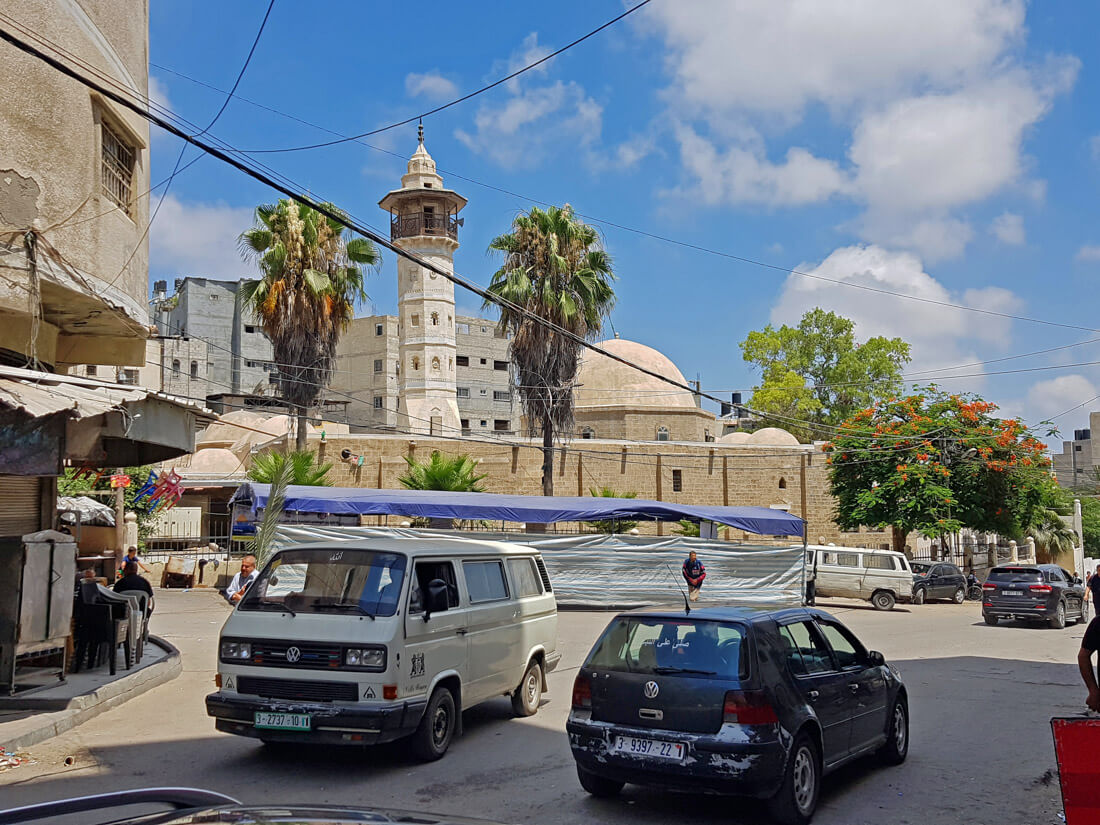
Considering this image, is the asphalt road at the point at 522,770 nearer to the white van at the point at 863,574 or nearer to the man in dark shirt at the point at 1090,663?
the man in dark shirt at the point at 1090,663

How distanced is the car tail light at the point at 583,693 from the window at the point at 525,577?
3.27 m

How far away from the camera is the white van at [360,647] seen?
7812mm

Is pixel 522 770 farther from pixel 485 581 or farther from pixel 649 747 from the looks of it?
pixel 485 581

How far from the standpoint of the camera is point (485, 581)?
982 cm

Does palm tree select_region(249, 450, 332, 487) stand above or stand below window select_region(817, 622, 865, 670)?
above

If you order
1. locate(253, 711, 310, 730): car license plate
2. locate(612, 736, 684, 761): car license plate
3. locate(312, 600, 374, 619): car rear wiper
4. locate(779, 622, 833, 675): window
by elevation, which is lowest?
locate(253, 711, 310, 730): car license plate

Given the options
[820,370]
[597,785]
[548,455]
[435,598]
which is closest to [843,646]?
[597,785]

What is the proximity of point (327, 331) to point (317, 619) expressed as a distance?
85.5 feet

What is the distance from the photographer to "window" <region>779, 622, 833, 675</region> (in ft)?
23.0

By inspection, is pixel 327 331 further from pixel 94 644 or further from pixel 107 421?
pixel 107 421

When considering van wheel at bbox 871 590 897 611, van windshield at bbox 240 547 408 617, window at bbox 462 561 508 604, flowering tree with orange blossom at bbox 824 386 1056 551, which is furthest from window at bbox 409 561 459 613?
flowering tree with orange blossom at bbox 824 386 1056 551

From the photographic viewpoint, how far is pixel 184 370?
61344mm

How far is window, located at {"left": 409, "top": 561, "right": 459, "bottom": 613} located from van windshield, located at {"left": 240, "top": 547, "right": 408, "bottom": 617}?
5.9 inches

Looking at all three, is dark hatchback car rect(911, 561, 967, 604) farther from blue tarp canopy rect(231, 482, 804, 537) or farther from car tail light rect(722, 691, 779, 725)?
car tail light rect(722, 691, 779, 725)
